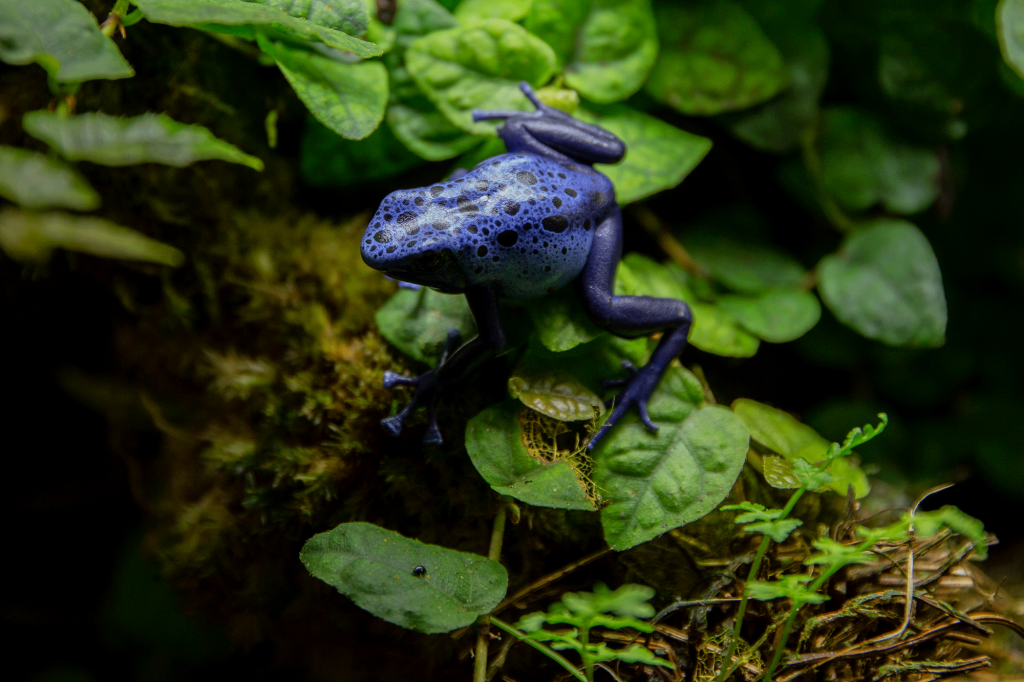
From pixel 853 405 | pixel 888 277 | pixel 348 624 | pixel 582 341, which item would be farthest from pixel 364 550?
pixel 853 405

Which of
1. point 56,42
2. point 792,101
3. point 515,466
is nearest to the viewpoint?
point 56,42

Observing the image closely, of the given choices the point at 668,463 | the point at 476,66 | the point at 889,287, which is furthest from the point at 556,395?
the point at 889,287

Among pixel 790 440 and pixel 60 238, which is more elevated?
pixel 60 238

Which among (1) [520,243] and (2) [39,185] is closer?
(2) [39,185]

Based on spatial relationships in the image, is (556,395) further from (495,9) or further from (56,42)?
(56,42)

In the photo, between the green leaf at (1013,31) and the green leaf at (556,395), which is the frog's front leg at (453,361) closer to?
the green leaf at (556,395)


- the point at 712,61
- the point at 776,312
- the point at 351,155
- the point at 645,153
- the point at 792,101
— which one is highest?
the point at 712,61

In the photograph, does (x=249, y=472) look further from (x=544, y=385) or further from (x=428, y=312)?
(x=544, y=385)
